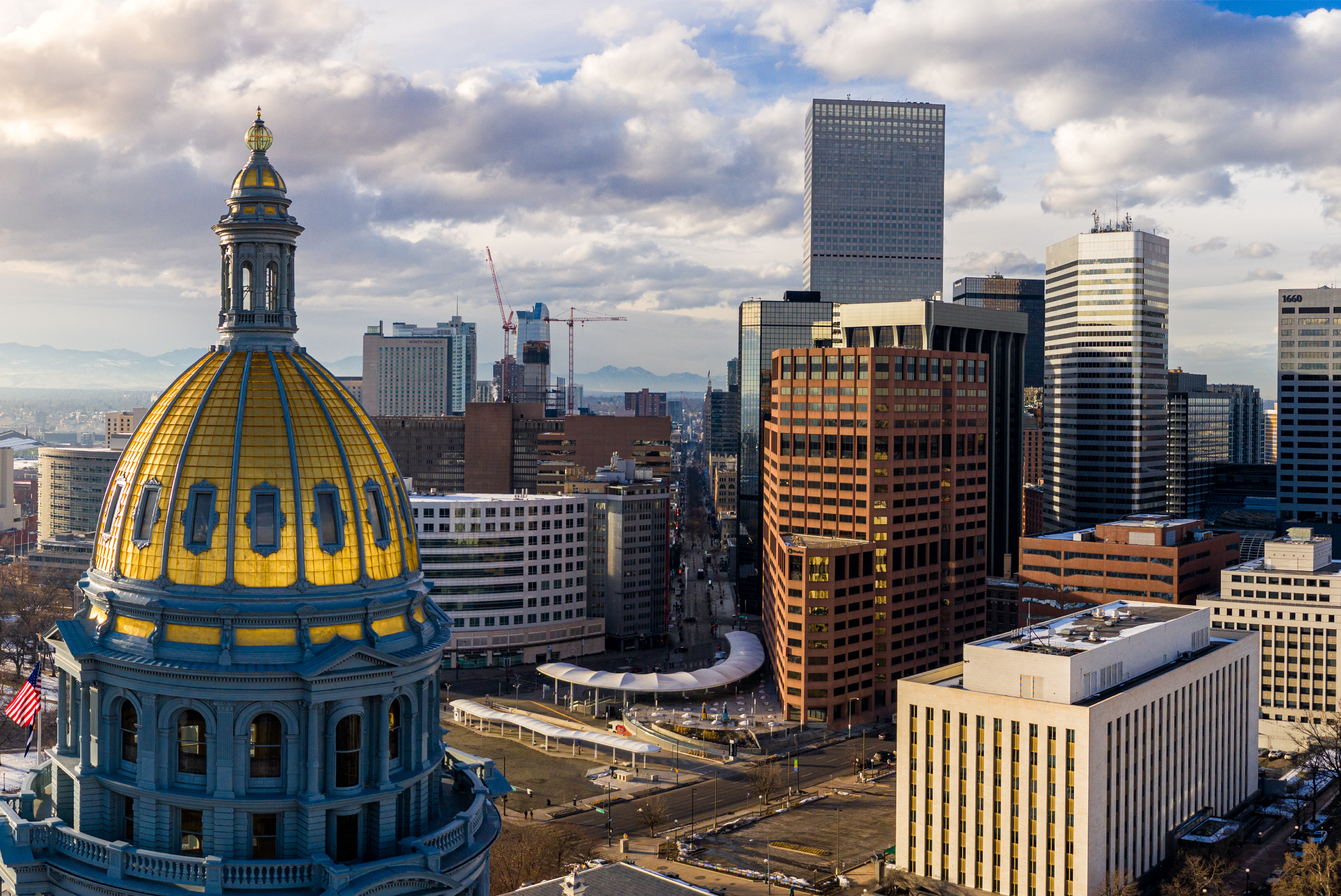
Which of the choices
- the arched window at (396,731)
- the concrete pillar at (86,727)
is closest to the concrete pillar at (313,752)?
the arched window at (396,731)

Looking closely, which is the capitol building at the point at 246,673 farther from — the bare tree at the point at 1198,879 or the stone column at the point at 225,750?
the bare tree at the point at 1198,879

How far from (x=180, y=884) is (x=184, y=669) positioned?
10.9 m

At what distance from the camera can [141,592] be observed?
67.1 meters

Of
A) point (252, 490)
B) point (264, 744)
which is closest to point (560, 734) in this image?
point (264, 744)

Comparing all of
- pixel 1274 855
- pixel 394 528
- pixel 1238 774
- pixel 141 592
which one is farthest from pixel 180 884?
pixel 1238 774

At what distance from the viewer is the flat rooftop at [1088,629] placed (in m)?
142

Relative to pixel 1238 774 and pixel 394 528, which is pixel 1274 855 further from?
pixel 394 528

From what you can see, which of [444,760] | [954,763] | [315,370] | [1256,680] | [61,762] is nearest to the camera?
[61,762]

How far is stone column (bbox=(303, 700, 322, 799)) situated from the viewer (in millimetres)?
65500

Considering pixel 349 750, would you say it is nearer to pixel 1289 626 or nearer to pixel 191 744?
pixel 191 744

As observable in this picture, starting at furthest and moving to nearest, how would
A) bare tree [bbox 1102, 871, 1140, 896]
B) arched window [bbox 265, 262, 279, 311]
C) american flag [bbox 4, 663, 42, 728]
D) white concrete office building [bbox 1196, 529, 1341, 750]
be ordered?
white concrete office building [bbox 1196, 529, 1341, 750] → bare tree [bbox 1102, 871, 1140, 896] → american flag [bbox 4, 663, 42, 728] → arched window [bbox 265, 262, 279, 311]

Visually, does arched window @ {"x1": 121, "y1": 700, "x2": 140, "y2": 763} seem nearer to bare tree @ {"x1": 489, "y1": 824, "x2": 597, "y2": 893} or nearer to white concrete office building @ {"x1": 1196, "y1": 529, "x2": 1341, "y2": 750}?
bare tree @ {"x1": 489, "y1": 824, "x2": 597, "y2": 893}

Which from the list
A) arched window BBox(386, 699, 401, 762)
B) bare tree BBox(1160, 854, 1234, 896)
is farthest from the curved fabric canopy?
arched window BBox(386, 699, 401, 762)

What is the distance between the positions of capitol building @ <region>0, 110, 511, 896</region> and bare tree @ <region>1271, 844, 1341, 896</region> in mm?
89030
